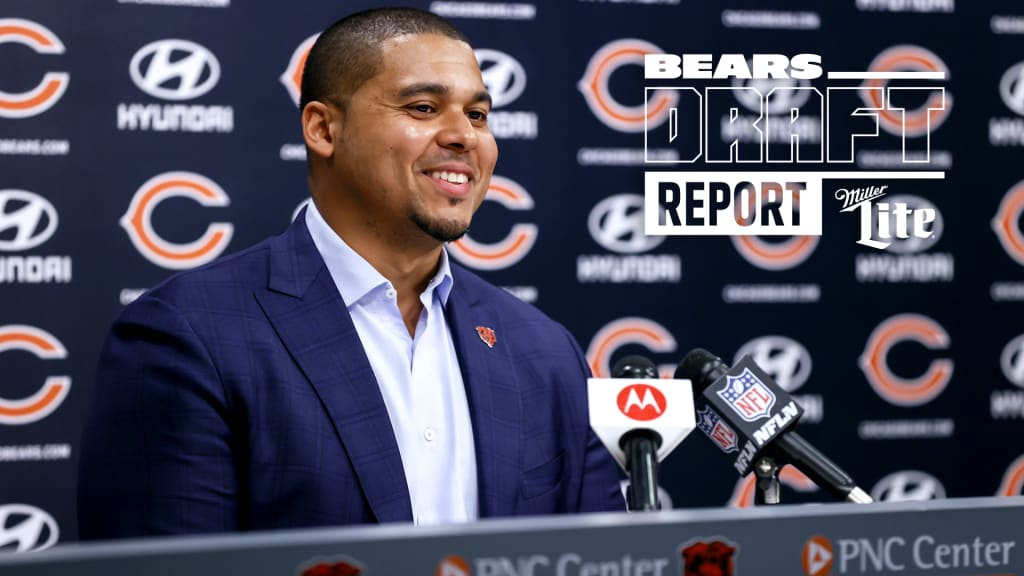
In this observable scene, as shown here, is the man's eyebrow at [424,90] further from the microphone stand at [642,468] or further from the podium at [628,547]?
the podium at [628,547]

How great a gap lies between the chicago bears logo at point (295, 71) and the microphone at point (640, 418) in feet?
6.33

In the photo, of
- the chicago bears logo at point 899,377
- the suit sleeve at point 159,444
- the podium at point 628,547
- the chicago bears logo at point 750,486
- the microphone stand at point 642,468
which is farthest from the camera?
the chicago bears logo at point 899,377

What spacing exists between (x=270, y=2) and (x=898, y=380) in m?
2.17

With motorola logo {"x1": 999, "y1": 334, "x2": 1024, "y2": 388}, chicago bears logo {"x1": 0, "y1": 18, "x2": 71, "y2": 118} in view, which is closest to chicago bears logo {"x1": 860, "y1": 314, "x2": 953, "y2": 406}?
motorola logo {"x1": 999, "y1": 334, "x2": 1024, "y2": 388}

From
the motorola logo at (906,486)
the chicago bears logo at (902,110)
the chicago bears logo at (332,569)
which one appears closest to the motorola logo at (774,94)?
the chicago bears logo at (902,110)

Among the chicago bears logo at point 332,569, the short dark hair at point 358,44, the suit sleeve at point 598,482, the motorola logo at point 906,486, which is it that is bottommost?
the motorola logo at point 906,486

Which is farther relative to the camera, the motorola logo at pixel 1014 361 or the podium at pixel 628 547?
the motorola logo at pixel 1014 361

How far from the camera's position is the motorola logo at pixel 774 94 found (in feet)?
10.6

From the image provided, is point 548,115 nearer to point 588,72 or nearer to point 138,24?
point 588,72

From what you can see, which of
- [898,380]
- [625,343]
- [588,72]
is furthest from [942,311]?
[588,72]

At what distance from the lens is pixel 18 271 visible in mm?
2736

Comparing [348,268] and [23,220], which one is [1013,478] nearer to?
[348,268]

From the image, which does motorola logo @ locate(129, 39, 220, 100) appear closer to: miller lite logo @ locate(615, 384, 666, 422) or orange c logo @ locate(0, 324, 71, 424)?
orange c logo @ locate(0, 324, 71, 424)

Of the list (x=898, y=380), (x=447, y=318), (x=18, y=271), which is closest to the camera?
(x=447, y=318)
